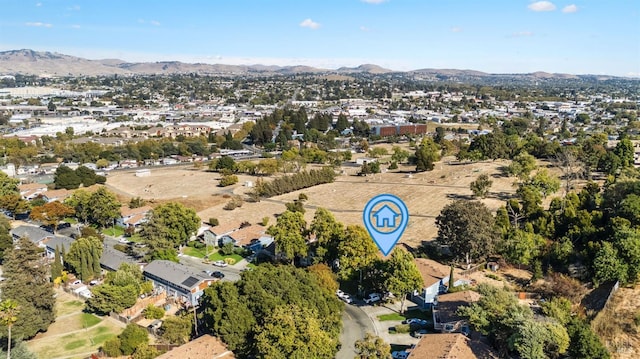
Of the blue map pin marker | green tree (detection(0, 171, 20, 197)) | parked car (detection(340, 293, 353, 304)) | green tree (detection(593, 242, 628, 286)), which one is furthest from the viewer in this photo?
green tree (detection(0, 171, 20, 197))

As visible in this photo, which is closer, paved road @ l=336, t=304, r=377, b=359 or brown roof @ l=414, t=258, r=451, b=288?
paved road @ l=336, t=304, r=377, b=359

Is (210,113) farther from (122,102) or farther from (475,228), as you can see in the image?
(475,228)

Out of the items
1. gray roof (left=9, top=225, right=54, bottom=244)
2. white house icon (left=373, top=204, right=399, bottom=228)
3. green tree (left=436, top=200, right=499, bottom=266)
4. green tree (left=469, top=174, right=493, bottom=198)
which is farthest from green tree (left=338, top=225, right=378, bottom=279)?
gray roof (left=9, top=225, right=54, bottom=244)

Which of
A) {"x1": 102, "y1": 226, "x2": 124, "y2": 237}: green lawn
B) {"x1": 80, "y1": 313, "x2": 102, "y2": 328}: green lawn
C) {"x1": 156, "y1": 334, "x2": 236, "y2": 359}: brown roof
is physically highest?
{"x1": 156, "y1": 334, "x2": 236, "y2": 359}: brown roof

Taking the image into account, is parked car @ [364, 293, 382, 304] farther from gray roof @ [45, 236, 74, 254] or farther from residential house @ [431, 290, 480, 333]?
gray roof @ [45, 236, 74, 254]

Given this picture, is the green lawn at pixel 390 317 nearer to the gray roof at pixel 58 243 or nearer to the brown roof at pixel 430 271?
the brown roof at pixel 430 271

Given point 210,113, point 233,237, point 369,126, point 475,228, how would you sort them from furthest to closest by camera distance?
point 210,113
point 369,126
point 233,237
point 475,228

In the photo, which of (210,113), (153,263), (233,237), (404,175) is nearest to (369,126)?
(404,175)
